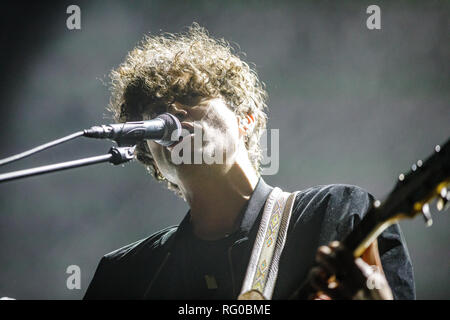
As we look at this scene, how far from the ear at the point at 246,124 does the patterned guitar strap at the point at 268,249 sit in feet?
1.28

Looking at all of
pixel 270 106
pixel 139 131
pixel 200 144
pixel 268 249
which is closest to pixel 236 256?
pixel 268 249

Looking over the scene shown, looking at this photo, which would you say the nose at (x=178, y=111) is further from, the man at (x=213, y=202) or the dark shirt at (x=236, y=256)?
the dark shirt at (x=236, y=256)

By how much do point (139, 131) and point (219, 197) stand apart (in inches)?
21.5

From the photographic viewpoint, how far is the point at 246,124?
7.34ft

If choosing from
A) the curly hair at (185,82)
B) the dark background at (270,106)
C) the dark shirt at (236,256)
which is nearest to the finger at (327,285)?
Result: the dark shirt at (236,256)

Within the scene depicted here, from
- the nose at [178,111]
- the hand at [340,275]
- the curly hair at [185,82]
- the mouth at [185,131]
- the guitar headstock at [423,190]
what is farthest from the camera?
the curly hair at [185,82]

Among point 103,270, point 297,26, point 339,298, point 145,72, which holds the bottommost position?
point 103,270

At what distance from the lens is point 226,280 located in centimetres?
179

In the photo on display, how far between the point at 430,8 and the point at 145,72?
1542mm

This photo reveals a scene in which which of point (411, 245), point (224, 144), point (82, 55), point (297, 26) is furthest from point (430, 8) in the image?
point (82, 55)

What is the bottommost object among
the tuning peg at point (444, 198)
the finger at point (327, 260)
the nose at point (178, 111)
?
the finger at point (327, 260)

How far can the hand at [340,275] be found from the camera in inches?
42.6

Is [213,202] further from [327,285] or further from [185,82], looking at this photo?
[327,285]
